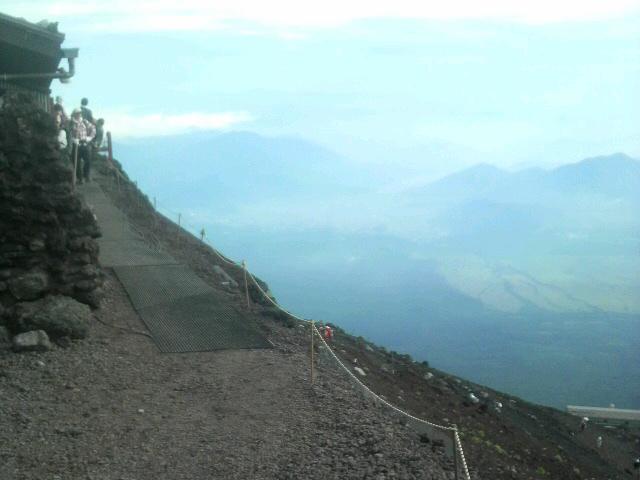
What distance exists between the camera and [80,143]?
2056cm

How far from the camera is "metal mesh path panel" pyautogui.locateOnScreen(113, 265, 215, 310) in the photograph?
1343cm

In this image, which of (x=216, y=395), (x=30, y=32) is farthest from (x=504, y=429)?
(x=30, y=32)

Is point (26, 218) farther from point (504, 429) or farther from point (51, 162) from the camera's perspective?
point (504, 429)

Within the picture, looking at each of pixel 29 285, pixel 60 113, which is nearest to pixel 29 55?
pixel 60 113

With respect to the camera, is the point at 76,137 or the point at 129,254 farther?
the point at 76,137

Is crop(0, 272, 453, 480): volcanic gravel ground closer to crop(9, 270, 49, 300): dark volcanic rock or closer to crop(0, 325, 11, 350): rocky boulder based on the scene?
crop(0, 325, 11, 350): rocky boulder

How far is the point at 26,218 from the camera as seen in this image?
11266 millimetres

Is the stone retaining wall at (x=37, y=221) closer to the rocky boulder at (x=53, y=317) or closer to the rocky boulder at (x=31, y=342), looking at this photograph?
the rocky boulder at (x=53, y=317)

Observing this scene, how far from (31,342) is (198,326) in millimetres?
2608

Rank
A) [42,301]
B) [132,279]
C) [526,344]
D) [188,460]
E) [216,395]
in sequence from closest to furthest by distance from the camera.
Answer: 1. [188,460]
2. [216,395]
3. [42,301]
4. [132,279]
5. [526,344]

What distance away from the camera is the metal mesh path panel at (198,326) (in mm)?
11711

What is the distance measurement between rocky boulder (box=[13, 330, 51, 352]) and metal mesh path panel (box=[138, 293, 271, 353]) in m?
1.54

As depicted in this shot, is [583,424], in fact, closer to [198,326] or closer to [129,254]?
[129,254]

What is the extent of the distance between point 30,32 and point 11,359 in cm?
683
